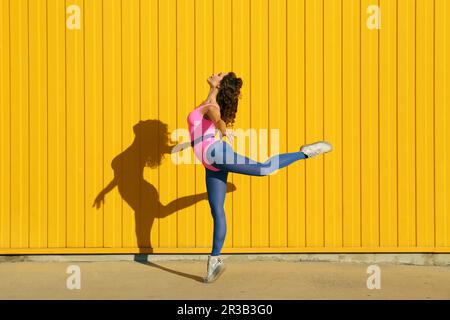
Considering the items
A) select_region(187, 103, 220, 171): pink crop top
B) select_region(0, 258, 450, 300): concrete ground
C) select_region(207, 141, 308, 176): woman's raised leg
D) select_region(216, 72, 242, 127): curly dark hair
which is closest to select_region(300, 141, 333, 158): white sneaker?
select_region(207, 141, 308, 176): woman's raised leg

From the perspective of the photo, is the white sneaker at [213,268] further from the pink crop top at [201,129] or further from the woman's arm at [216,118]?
the woman's arm at [216,118]

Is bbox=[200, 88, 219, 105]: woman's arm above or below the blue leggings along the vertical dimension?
above

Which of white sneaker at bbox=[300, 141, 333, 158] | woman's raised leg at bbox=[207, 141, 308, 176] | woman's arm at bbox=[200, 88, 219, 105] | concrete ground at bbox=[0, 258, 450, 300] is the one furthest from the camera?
white sneaker at bbox=[300, 141, 333, 158]

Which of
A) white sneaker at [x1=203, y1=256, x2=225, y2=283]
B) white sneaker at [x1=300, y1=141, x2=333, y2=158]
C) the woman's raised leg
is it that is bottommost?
white sneaker at [x1=203, y1=256, x2=225, y2=283]

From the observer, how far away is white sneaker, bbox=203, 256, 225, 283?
6.73 metres

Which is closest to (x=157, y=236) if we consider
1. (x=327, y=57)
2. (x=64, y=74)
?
(x=64, y=74)

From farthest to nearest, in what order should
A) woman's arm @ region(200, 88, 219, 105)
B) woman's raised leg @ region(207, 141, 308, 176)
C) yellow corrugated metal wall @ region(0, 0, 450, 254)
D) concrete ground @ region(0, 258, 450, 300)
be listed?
yellow corrugated metal wall @ region(0, 0, 450, 254)
woman's arm @ region(200, 88, 219, 105)
woman's raised leg @ region(207, 141, 308, 176)
concrete ground @ region(0, 258, 450, 300)

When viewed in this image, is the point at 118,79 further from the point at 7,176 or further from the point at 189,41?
the point at 7,176

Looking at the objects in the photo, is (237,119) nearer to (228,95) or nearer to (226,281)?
(228,95)

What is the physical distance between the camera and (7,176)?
7.71 m

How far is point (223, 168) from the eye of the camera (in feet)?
21.6

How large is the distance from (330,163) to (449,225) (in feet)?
4.43

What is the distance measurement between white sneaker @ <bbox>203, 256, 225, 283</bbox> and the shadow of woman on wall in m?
1.12

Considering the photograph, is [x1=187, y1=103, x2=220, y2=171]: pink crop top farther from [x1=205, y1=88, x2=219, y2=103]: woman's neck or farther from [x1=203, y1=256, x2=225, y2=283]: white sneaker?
[x1=203, y1=256, x2=225, y2=283]: white sneaker
